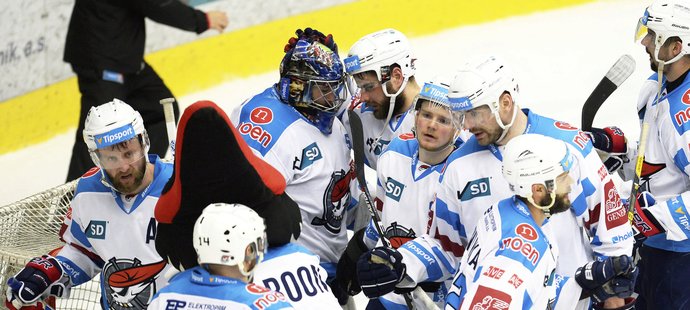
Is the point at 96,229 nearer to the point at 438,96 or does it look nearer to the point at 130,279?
the point at 130,279

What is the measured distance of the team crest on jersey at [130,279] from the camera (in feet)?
12.3

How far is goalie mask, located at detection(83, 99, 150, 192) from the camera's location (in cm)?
366

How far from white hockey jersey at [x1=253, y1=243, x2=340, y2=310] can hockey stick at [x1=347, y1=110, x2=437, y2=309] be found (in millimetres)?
641

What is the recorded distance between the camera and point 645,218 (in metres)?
4.03

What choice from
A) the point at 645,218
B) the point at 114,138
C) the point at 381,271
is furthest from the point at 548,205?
the point at 114,138

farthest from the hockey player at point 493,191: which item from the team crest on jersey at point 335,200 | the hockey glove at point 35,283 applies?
the hockey glove at point 35,283

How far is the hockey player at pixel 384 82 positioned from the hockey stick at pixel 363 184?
10 cm

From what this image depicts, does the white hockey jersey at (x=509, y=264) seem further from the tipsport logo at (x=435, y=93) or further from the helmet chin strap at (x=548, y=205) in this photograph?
the tipsport logo at (x=435, y=93)

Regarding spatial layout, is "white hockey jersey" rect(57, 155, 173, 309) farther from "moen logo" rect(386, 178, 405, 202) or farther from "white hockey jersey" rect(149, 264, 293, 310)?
"white hockey jersey" rect(149, 264, 293, 310)

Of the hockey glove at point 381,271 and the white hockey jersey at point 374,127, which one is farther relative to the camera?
the white hockey jersey at point 374,127

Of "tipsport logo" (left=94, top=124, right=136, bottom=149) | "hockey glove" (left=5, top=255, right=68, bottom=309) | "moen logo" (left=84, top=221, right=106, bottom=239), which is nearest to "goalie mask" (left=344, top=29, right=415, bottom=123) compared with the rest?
"tipsport logo" (left=94, top=124, right=136, bottom=149)

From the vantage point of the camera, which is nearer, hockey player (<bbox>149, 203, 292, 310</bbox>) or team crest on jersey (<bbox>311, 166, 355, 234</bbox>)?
hockey player (<bbox>149, 203, 292, 310</bbox>)

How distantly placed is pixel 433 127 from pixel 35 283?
48.8 inches

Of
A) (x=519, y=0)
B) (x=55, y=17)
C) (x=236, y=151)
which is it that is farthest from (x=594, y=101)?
(x=519, y=0)
